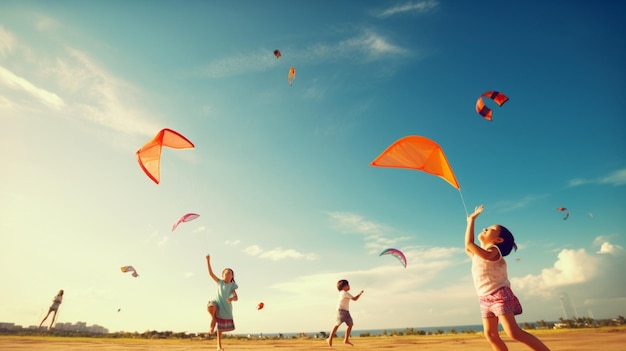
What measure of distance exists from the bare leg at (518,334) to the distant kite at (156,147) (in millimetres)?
8745

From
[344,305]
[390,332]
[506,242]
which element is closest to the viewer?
[506,242]

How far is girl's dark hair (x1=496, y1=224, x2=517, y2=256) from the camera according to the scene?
456 centimetres

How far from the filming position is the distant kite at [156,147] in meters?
9.43

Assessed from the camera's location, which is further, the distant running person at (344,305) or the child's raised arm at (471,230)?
the distant running person at (344,305)

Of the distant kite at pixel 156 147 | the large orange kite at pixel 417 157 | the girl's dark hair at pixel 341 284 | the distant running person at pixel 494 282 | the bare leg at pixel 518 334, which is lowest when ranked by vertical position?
the bare leg at pixel 518 334

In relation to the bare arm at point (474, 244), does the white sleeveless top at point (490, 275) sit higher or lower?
lower

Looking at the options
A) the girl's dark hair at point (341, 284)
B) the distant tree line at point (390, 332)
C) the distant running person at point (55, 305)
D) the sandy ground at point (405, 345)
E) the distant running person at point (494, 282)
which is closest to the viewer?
the distant running person at point (494, 282)

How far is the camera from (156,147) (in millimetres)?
9883

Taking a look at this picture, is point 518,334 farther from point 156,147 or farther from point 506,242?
point 156,147

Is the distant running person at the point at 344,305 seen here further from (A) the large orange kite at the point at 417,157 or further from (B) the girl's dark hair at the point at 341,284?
(A) the large orange kite at the point at 417,157

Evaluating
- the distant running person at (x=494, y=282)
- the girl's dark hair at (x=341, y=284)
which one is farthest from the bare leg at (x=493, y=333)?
the girl's dark hair at (x=341, y=284)

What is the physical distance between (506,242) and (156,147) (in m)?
9.33

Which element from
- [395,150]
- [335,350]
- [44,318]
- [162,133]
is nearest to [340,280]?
[335,350]

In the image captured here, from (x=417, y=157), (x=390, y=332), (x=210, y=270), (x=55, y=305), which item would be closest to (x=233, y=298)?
(x=210, y=270)
